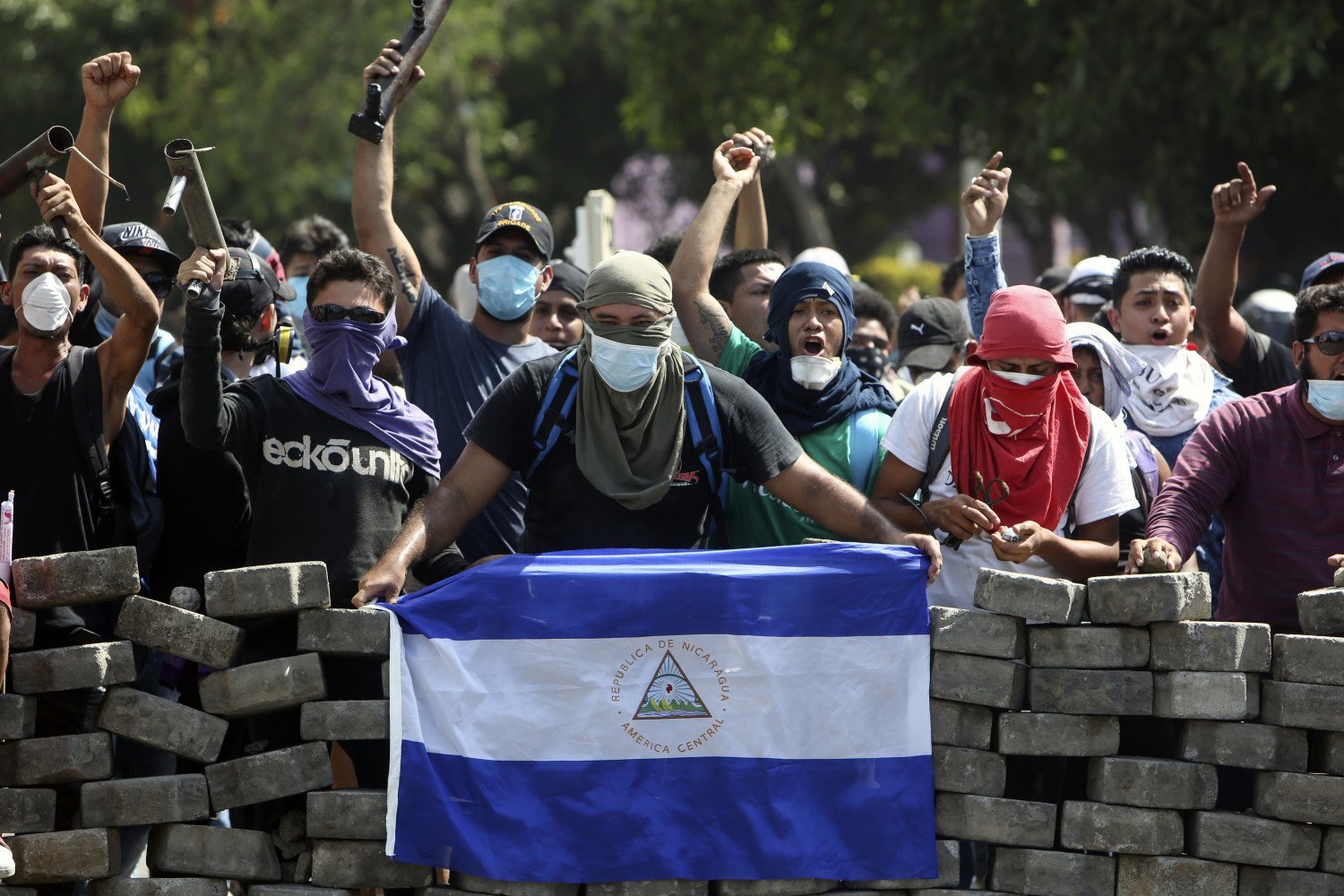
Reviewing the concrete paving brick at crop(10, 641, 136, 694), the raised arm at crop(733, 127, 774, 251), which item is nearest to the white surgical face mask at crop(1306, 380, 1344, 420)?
the raised arm at crop(733, 127, 774, 251)

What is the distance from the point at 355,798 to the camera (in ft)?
15.6

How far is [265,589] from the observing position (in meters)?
4.63

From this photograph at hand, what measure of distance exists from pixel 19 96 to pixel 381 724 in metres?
21.0

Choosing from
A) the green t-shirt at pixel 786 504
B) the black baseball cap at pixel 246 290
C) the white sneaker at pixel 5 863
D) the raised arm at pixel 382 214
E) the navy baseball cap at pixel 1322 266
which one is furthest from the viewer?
the navy baseball cap at pixel 1322 266

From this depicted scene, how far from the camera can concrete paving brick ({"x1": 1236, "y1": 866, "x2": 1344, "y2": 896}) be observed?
4648 millimetres

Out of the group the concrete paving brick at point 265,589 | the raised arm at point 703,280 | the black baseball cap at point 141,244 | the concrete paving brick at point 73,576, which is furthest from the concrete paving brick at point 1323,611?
the black baseball cap at point 141,244

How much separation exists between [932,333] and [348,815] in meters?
3.44

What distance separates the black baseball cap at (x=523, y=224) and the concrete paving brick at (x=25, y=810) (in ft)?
8.25

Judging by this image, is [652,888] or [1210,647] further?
[652,888]

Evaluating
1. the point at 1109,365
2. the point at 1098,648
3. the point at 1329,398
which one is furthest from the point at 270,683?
the point at 1329,398

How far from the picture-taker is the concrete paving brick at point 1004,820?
471 cm

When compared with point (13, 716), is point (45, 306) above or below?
above

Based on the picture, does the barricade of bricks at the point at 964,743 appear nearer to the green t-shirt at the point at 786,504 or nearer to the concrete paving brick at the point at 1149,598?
the concrete paving brick at the point at 1149,598

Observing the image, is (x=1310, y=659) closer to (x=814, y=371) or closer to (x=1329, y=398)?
(x=1329, y=398)
